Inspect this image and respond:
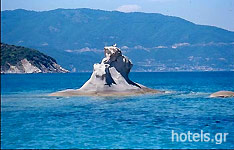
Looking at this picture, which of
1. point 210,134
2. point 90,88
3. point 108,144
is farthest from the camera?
point 90,88

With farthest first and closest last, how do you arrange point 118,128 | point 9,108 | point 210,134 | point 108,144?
1. point 9,108
2. point 118,128
3. point 210,134
4. point 108,144

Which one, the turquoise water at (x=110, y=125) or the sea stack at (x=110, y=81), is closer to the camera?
the turquoise water at (x=110, y=125)

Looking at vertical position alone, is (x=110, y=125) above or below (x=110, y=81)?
below

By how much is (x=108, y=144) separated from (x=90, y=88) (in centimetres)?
4180

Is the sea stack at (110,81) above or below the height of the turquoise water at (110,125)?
above

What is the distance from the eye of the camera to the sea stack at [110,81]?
68625mm

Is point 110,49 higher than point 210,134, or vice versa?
point 110,49

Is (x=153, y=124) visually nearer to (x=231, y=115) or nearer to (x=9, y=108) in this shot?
(x=231, y=115)

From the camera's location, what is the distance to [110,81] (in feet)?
228

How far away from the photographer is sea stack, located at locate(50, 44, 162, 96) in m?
68.6

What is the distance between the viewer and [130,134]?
31.6 meters

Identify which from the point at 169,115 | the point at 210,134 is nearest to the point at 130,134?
the point at 210,134

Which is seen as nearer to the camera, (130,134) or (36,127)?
(130,134)

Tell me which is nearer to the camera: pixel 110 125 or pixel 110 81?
pixel 110 125
